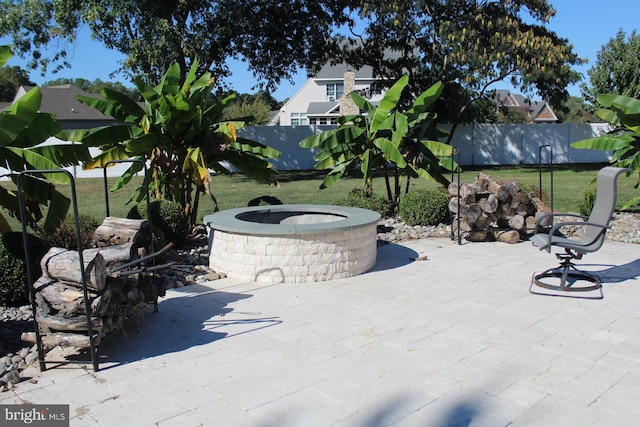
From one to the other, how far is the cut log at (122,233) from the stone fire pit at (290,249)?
177 centimetres

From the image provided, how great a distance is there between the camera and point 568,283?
705 centimetres

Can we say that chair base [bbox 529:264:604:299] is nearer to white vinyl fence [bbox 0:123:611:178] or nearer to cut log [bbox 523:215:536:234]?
cut log [bbox 523:215:536:234]

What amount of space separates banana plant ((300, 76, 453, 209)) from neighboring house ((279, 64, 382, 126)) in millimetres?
31156

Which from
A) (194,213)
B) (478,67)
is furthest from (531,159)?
(194,213)

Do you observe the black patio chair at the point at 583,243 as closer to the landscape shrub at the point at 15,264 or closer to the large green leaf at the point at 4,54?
the landscape shrub at the point at 15,264

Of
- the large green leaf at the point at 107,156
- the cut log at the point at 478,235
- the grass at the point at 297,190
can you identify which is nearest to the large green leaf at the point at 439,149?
the cut log at the point at 478,235

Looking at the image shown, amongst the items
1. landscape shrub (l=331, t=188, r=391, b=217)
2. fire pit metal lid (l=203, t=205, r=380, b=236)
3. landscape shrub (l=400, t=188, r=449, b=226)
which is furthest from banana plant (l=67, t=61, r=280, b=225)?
landscape shrub (l=400, t=188, r=449, b=226)

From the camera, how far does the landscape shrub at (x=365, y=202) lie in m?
11.3

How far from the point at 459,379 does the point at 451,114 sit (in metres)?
23.5

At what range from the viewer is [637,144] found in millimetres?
11578

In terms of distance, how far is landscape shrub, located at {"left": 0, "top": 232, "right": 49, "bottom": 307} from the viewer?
6066 mm

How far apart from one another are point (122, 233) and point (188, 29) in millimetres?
17254

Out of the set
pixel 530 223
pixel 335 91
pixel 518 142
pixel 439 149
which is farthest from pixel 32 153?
pixel 335 91

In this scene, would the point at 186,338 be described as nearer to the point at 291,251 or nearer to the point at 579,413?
the point at 291,251
